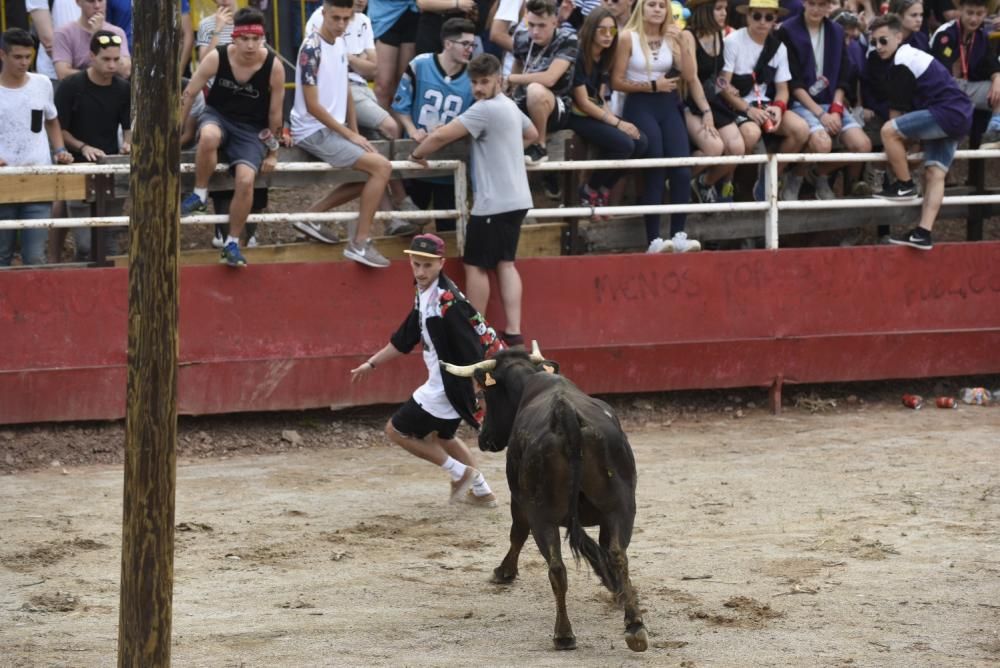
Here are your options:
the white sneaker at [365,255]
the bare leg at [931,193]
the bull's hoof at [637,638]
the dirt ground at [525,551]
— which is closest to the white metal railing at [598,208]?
the bare leg at [931,193]

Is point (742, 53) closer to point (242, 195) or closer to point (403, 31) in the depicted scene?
point (403, 31)

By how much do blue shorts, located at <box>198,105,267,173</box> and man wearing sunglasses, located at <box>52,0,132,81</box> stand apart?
3.65ft

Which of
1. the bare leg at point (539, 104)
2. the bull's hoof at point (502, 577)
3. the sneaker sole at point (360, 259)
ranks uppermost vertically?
the bare leg at point (539, 104)

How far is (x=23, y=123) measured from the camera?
10.4 metres

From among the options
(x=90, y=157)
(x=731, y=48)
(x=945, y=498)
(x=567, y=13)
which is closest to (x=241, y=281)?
(x=90, y=157)

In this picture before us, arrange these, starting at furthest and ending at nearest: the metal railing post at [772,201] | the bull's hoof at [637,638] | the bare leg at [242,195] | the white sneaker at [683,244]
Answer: the white sneaker at [683,244] < the metal railing post at [772,201] < the bare leg at [242,195] < the bull's hoof at [637,638]

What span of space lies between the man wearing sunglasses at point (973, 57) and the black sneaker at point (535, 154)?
373 centimetres

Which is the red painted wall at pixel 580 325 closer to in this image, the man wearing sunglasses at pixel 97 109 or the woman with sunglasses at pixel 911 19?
the man wearing sunglasses at pixel 97 109

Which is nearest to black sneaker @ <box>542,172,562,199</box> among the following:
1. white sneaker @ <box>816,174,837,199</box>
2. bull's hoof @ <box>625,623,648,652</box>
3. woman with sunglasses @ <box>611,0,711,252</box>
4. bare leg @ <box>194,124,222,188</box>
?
woman with sunglasses @ <box>611,0,711,252</box>

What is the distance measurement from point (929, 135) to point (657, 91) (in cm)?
227

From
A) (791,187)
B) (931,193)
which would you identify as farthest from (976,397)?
(791,187)

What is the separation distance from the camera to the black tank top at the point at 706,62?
11.8 m

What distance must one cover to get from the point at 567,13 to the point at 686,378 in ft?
9.89

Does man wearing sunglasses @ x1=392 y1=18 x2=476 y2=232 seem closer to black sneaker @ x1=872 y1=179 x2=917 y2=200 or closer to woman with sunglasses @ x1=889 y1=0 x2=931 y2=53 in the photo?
Result: black sneaker @ x1=872 y1=179 x2=917 y2=200
